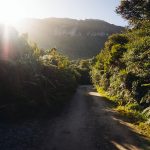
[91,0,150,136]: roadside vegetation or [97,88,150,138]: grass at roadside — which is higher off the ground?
[91,0,150,136]: roadside vegetation

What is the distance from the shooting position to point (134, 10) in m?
25.9

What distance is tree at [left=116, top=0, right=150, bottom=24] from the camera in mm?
23547

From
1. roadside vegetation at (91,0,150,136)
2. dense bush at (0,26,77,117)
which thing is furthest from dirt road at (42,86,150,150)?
dense bush at (0,26,77,117)

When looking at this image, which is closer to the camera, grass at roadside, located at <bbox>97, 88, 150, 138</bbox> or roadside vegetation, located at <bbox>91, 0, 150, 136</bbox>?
grass at roadside, located at <bbox>97, 88, 150, 138</bbox>

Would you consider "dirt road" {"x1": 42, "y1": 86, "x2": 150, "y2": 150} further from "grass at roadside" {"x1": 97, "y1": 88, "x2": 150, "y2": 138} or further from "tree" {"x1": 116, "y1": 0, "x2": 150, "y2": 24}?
"tree" {"x1": 116, "y1": 0, "x2": 150, "y2": 24}

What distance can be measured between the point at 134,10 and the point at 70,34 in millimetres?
116548

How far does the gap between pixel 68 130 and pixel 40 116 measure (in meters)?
3.53

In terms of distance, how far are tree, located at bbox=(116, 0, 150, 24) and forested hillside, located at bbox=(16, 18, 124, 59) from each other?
82071mm

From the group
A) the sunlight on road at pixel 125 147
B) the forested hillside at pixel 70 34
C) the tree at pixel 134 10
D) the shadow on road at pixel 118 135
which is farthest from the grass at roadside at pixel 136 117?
the forested hillside at pixel 70 34

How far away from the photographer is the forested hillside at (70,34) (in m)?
124

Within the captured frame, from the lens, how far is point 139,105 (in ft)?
72.7

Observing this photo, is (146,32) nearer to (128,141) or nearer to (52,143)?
(128,141)

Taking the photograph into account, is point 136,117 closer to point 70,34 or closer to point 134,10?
point 134,10

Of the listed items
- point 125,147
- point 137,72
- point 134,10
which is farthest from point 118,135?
point 134,10
